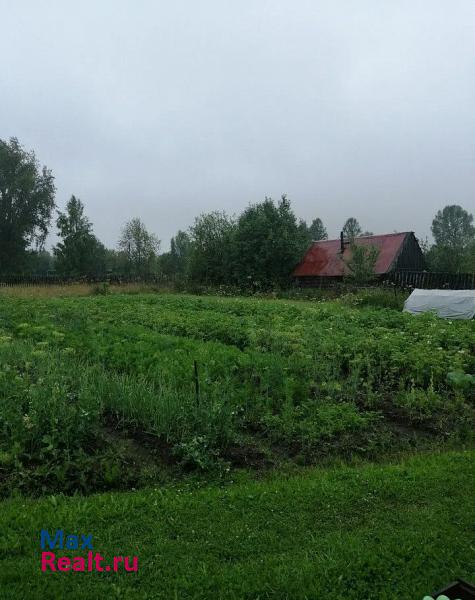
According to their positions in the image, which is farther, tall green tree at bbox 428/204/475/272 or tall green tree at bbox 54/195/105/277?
tall green tree at bbox 428/204/475/272

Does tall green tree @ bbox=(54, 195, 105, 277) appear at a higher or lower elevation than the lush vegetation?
higher

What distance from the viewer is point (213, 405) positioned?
4227 millimetres

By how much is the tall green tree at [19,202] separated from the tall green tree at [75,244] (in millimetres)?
2601

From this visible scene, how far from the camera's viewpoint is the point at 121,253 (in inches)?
2083

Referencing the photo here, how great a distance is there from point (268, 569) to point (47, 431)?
2.18m

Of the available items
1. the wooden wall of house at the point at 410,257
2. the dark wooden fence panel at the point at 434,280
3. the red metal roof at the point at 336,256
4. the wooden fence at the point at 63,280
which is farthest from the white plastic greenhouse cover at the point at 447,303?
the wooden fence at the point at 63,280

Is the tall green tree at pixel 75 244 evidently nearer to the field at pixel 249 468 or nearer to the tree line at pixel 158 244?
the tree line at pixel 158 244

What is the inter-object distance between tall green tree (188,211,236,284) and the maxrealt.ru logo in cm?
3056

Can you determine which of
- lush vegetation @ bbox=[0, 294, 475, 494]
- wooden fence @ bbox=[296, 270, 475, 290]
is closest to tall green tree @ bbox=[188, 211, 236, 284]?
wooden fence @ bbox=[296, 270, 475, 290]

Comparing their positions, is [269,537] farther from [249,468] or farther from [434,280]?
[434,280]

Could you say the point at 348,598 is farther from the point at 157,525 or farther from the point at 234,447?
the point at 234,447

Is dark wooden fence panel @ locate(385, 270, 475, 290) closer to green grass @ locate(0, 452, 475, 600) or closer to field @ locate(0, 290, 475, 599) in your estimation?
Answer: field @ locate(0, 290, 475, 599)

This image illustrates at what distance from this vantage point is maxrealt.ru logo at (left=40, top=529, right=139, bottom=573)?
243 centimetres

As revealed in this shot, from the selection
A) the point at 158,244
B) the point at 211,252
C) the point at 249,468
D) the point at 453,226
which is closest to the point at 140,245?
the point at 158,244
